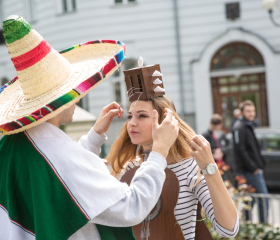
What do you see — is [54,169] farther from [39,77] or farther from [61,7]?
[61,7]

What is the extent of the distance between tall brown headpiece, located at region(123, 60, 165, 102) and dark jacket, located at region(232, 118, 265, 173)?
3.90m

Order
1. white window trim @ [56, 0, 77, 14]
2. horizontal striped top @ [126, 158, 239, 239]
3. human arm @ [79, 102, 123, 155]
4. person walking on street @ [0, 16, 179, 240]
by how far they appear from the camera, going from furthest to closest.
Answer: white window trim @ [56, 0, 77, 14] → human arm @ [79, 102, 123, 155] → horizontal striped top @ [126, 158, 239, 239] → person walking on street @ [0, 16, 179, 240]

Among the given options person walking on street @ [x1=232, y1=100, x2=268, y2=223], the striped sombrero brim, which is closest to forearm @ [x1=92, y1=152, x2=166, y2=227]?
the striped sombrero brim

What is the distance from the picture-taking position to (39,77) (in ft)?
4.97

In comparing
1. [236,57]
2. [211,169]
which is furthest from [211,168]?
[236,57]

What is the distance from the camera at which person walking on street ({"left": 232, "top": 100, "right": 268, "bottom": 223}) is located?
18.3 ft

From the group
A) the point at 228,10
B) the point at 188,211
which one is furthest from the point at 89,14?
the point at 188,211

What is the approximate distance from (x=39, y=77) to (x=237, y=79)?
13.4m

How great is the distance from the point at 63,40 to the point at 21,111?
526 inches

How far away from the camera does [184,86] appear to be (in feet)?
46.1

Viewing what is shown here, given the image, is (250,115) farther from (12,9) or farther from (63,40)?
(12,9)

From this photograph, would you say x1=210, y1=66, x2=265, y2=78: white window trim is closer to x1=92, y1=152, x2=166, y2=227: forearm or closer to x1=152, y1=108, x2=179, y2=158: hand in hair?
x1=152, y1=108, x2=179, y2=158: hand in hair

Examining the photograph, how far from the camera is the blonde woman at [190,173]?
1734 millimetres

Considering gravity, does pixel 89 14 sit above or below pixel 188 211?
above
